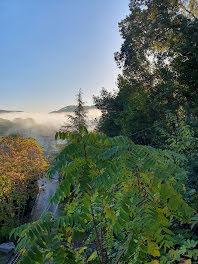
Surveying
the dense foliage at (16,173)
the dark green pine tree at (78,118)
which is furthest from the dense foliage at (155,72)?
the dense foliage at (16,173)

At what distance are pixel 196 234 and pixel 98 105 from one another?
13.9 meters

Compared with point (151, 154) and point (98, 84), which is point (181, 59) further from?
point (151, 154)

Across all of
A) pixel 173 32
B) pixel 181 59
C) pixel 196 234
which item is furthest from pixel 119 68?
pixel 196 234

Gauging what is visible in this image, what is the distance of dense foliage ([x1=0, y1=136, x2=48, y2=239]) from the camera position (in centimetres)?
712

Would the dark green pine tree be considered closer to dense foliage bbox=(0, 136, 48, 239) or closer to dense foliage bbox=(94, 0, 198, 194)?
dense foliage bbox=(94, 0, 198, 194)

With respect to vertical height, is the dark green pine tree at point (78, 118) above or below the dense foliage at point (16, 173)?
above

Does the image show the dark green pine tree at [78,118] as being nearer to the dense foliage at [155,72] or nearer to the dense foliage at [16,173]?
the dense foliage at [155,72]

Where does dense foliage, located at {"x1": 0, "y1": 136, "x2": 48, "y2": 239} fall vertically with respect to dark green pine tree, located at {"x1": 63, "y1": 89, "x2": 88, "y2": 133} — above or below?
below

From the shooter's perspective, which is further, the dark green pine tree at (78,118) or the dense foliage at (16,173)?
Result: the dark green pine tree at (78,118)

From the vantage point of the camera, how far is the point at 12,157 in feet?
25.9

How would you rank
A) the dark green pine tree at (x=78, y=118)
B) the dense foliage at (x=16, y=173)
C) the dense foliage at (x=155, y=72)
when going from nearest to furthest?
the dense foliage at (x=16, y=173) → the dense foliage at (x=155, y=72) → the dark green pine tree at (x=78, y=118)

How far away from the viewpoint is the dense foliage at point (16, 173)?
7.12m

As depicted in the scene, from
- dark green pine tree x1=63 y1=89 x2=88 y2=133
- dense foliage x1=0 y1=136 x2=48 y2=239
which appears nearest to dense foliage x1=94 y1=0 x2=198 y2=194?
dark green pine tree x1=63 y1=89 x2=88 y2=133

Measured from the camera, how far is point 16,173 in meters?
7.22
